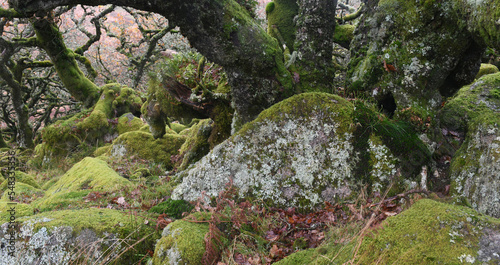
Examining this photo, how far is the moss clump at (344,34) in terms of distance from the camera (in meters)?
7.87

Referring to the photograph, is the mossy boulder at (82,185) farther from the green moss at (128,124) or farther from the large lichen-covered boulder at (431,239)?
the green moss at (128,124)

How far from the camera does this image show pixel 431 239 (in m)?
1.54

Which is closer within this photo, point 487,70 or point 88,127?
point 487,70

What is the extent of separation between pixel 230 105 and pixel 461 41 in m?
3.96

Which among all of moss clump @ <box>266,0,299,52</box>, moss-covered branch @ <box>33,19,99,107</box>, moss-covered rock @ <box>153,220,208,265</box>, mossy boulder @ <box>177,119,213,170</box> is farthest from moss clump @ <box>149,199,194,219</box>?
moss-covered branch @ <box>33,19,99,107</box>

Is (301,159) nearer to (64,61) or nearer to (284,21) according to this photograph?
(284,21)

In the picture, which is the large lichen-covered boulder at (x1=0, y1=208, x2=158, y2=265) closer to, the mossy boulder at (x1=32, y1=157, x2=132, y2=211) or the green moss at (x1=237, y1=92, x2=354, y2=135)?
the mossy boulder at (x1=32, y1=157, x2=132, y2=211)

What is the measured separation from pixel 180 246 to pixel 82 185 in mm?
3873

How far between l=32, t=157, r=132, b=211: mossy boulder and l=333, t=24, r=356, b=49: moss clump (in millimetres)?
6260

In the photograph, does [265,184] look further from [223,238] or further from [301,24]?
[301,24]

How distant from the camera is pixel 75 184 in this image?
5594mm

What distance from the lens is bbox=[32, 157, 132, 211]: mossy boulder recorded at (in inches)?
169

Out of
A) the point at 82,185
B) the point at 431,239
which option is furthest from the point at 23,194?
the point at 431,239

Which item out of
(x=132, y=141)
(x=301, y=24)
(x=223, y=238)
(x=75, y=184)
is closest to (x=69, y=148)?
(x=132, y=141)
